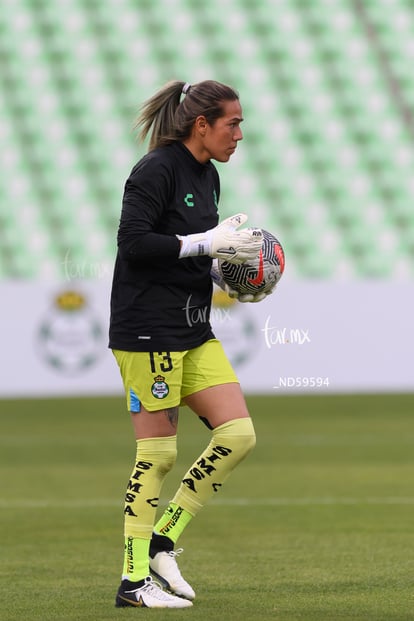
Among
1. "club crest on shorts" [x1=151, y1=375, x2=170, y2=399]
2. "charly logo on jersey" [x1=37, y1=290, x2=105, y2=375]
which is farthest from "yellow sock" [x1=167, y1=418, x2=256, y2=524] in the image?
"charly logo on jersey" [x1=37, y1=290, x2=105, y2=375]

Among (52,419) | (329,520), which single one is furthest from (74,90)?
(329,520)

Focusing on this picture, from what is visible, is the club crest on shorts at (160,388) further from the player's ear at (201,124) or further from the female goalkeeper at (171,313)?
the player's ear at (201,124)

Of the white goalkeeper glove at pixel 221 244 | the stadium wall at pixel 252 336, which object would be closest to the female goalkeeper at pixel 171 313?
the white goalkeeper glove at pixel 221 244

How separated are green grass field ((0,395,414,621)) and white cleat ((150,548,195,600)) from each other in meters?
0.09

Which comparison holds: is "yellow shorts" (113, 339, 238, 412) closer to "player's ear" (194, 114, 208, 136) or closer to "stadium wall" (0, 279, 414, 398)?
"player's ear" (194, 114, 208, 136)

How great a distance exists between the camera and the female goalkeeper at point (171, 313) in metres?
4.90

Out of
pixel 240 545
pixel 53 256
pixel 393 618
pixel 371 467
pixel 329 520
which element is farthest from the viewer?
pixel 53 256

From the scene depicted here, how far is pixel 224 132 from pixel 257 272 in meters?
0.59

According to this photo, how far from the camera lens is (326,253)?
20516 millimetres

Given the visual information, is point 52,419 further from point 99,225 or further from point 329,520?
point 329,520

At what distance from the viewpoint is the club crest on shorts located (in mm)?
4961

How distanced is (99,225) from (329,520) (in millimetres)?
13272

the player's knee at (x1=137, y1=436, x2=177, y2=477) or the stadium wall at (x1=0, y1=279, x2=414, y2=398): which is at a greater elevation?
the player's knee at (x1=137, y1=436, x2=177, y2=477)

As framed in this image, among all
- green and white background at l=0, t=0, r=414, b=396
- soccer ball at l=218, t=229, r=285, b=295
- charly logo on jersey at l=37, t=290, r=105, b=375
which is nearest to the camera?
soccer ball at l=218, t=229, r=285, b=295
